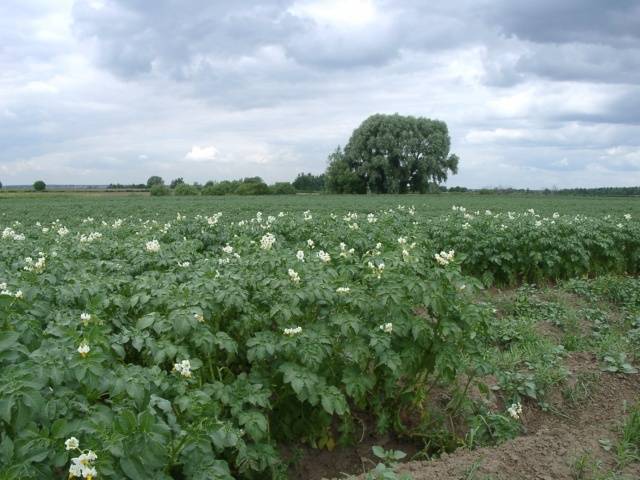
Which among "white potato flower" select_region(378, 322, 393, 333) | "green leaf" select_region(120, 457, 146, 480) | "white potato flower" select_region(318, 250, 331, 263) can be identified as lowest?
"green leaf" select_region(120, 457, 146, 480)

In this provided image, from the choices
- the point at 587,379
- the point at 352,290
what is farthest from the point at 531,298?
the point at 352,290

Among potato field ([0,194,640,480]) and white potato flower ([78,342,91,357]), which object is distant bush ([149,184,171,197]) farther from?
white potato flower ([78,342,91,357])

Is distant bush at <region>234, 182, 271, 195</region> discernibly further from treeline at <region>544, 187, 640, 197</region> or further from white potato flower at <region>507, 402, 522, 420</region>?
white potato flower at <region>507, 402, 522, 420</region>

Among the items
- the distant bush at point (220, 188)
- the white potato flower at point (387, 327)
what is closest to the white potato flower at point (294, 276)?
the white potato flower at point (387, 327)

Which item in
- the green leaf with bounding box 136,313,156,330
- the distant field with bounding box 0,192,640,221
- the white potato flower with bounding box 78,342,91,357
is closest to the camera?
the white potato flower with bounding box 78,342,91,357

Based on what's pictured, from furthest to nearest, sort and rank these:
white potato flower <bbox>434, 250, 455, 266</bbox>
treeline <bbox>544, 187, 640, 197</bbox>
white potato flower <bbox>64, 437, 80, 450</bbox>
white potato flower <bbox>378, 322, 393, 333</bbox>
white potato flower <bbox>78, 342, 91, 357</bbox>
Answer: treeline <bbox>544, 187, 640, 197</bbox>, white potato flower <bbox>434, 250, 455, 266</bbox>, white potato flower <bbox>378, 322, 393, 333</bbox>, white potato flower <bbox>78, 342, 91, 357</bbox>, white potato flower <bbox>64, 437, 80, 450</bbox>

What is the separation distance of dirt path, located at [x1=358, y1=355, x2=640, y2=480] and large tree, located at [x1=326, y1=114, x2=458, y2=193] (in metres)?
54.7

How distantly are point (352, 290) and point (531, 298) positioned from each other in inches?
188

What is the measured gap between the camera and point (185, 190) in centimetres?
5784

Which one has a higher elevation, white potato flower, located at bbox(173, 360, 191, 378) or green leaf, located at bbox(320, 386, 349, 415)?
white potato flower, located at bbox(173, 360, 191, 378)

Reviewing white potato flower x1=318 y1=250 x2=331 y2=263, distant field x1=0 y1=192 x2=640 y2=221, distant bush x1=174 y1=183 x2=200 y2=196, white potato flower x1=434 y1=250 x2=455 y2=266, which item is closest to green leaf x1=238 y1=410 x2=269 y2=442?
white potato flower x1=318 y1=250 x2=331 y2=263

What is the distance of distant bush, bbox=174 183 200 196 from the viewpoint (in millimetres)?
57312

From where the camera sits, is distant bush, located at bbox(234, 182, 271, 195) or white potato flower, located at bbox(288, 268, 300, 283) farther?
distant bush, located at bbox(234, 182, 271, 195)

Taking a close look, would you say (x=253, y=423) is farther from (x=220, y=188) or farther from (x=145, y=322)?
(x=220, y=188)
